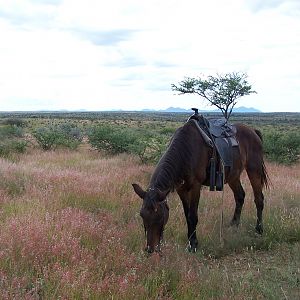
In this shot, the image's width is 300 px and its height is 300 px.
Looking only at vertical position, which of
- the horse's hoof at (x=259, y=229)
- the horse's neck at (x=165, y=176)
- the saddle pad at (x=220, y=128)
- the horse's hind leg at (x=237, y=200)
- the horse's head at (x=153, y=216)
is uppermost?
the saddle pad at (x=220, y=128)

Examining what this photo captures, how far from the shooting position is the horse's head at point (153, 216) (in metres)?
5.17

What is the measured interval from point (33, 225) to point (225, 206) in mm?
4794

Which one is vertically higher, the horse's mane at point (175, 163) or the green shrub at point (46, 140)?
the horse's mane at point (175, 163)

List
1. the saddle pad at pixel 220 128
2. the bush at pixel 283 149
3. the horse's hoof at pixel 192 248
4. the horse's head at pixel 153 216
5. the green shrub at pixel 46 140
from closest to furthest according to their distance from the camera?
the horse's head at pixel 153 216, the horse's hoof at pixel 192 248, the saddle pad at pixel 220 128, the bush at pixel 283 149, the green shrub at pixel 46 140

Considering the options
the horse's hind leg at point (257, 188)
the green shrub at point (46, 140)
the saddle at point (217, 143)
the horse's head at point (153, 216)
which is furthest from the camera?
the green shrub at point (46, 140)

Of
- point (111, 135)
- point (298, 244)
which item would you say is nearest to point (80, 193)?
point (298, 244)

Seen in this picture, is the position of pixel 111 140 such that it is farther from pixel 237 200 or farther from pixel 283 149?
pixel 237 200

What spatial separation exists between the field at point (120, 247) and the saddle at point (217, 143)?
A: 3.31ft

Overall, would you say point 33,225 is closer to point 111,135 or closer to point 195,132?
point 195,132

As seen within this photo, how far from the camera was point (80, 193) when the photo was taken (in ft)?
26.6

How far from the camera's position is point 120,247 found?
205 inches

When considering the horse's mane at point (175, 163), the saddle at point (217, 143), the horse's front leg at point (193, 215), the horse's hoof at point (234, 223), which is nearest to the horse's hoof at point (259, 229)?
the horse's hoof at point (234, 223)

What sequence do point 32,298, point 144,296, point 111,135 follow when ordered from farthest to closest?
point 111,135, point 144,296, point 32,298

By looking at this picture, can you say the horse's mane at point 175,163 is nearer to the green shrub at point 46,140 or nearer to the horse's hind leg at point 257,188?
the horse's hind leg at point 257,188
